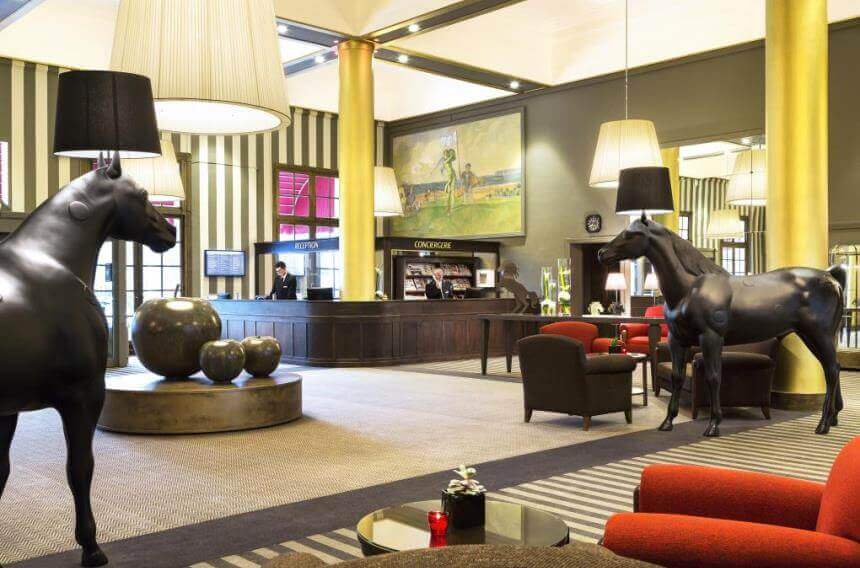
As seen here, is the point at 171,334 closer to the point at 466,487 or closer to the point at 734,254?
the point at 466,487

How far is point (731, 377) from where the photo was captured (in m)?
7.42

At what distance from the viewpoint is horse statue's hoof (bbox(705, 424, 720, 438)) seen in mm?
6562

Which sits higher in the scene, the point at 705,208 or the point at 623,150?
the point at 705,208

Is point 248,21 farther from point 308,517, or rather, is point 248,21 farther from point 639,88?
point 639,88

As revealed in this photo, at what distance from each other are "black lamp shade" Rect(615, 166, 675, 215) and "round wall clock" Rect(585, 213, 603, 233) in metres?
8.91

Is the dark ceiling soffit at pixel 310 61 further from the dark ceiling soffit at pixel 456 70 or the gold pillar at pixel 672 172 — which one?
the gold pillar at pixel 672 172

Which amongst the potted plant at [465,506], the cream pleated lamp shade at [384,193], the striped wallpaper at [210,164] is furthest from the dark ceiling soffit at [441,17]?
the potted plant at [465,506]

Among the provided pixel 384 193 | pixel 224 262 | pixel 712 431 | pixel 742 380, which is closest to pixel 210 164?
pixel 224 262

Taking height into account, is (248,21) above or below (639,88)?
below

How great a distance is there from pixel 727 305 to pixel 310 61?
33.7 ft

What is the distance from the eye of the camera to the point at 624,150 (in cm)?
873

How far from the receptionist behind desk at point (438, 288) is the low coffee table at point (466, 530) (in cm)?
1143

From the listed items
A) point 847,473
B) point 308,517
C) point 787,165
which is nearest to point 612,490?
point 308,517

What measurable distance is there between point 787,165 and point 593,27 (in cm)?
822
